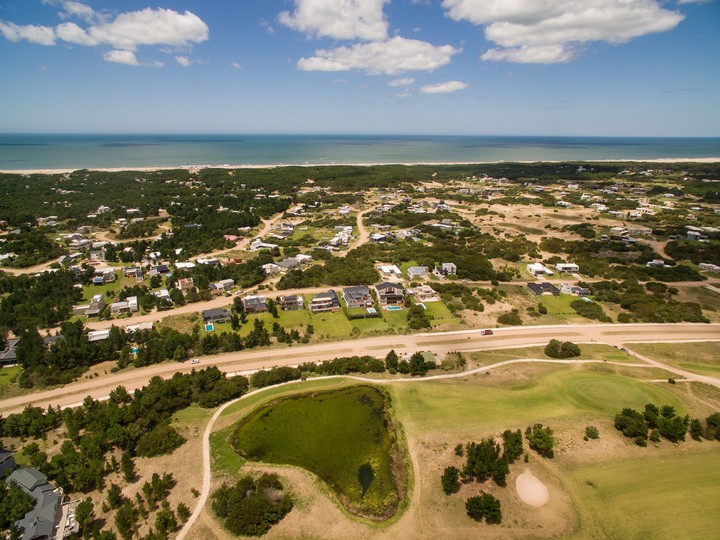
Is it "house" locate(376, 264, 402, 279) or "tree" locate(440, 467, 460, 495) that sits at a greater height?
"house" locate(376, 264, 402, 279)

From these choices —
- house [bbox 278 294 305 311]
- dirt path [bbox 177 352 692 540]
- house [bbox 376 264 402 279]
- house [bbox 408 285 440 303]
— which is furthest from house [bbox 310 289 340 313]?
dirt path [bbox 177 352 692 540]

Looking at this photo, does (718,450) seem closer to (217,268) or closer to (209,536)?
(209,536)

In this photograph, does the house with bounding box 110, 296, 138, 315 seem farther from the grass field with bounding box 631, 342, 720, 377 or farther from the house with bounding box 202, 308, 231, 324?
the grass field with bounding box 631, 342, 720, 377

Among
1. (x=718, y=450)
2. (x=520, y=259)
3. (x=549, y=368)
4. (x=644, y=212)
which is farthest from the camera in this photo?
(x=644, y=212)

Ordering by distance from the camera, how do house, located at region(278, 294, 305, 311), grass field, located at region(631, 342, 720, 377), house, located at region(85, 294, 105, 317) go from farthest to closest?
1. house, located at region(278, 294, 305, 311)
2. house, located at region(85, 294, 105, 317)
3. grass field, located at region(631, 342, 720, 377)

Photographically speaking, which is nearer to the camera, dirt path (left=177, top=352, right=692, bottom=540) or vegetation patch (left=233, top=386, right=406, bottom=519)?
dirt path (left=177, top=352, right=692, bottom=540)

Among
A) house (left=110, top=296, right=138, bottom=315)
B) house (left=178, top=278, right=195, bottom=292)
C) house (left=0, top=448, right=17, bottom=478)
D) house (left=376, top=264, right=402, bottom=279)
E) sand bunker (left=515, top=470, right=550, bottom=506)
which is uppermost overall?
house (left=376, top=264, right=402, bottom=279)

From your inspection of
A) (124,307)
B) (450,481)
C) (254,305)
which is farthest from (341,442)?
(124,307)

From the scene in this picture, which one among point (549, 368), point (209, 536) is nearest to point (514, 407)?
point (549, 368)
